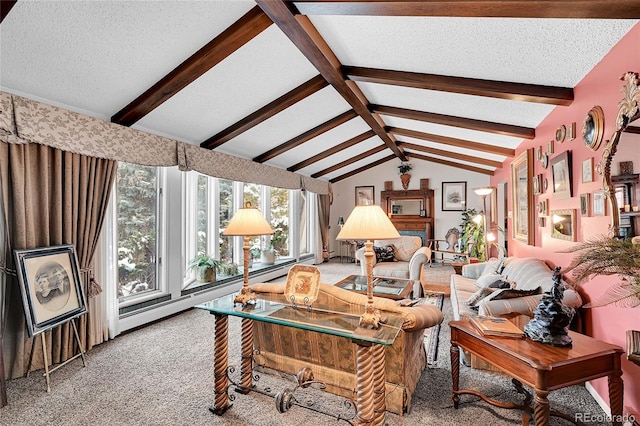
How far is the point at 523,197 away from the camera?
160 inches

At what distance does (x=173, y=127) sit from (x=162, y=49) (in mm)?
1391

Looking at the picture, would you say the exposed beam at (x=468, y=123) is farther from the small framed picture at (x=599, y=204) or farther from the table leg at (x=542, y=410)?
the table leg at (x=542, y=410)

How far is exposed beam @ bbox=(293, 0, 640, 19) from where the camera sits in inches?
60.7

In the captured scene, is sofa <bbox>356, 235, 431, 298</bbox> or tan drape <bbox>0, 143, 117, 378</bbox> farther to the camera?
sofa <bbox>356, 235, 431, 298</bbox>

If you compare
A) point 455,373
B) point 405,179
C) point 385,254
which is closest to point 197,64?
point 455,373

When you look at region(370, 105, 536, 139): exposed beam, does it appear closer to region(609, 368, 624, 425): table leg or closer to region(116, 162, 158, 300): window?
region(609, 368, 624, 425): table leg

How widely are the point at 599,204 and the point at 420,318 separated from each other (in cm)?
145

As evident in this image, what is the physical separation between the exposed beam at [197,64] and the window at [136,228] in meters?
0.74

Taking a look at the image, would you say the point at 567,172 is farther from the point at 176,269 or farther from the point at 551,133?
the point at 176,269

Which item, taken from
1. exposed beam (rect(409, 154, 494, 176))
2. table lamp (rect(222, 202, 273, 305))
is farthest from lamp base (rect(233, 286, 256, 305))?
exposed beam (rect(409, 154, 494, 176))

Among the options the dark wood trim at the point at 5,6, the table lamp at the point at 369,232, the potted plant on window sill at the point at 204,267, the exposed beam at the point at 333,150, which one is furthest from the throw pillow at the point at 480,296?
the dark wood trim at the point at 5,6

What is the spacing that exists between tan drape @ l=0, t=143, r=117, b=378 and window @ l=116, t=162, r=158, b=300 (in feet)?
1.45

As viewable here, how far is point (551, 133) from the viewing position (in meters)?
3.11

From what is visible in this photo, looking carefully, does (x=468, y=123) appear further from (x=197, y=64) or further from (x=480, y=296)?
(x=197, y=64)
